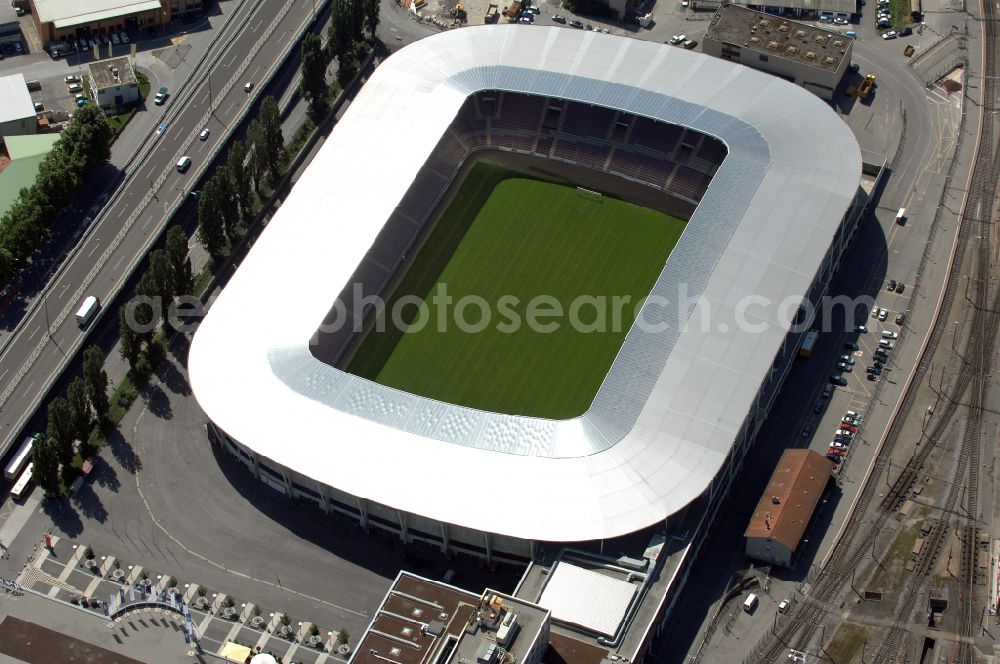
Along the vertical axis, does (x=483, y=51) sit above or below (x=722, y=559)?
above

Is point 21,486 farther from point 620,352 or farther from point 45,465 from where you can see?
point 620,352

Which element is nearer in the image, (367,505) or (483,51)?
(367,505)

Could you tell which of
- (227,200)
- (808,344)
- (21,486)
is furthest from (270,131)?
(808,344)

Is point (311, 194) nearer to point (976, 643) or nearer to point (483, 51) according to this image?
point (483, 51)

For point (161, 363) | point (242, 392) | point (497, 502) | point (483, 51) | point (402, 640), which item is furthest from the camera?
point (483, 51)

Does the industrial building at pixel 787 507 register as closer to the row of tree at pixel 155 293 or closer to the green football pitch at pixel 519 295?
the green football pitch at pixel 519 295

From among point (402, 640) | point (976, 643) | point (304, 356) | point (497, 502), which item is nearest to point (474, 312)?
point (304, 356)

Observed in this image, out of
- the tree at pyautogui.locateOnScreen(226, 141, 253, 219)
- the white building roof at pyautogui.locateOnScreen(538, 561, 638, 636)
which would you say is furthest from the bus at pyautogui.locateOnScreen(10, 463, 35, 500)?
the white building roof at pyautogui.locateOnScreen(538, 561, 638, 636)

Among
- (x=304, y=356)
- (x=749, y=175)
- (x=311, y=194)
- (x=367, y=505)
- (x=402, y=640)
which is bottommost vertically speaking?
(x=402, y=640)
